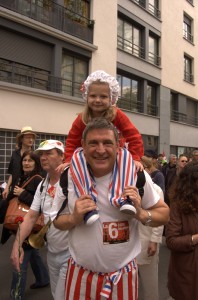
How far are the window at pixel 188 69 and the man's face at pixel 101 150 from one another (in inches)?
952

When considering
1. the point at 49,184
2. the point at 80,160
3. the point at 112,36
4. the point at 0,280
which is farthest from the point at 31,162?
the point at 112,36

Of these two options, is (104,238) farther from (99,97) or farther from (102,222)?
(99,97)

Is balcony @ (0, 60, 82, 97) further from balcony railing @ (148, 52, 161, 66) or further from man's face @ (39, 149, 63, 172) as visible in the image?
man's face @ (39, 149, 63, 172)

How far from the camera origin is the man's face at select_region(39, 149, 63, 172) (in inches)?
129

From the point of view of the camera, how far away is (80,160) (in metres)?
1.97

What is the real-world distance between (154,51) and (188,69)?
5.64 metres

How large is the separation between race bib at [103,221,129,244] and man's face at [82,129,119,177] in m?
0.32

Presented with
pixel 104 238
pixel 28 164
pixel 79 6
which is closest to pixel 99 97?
A: pixel 104 238

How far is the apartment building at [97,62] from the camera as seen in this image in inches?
485

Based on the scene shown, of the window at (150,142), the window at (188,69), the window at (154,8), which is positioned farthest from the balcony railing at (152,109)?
the window at (154,8)

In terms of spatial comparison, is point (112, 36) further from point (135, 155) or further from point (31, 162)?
point (135, 155)

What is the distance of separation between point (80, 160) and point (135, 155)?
2.46 feet

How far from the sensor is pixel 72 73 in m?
14.9

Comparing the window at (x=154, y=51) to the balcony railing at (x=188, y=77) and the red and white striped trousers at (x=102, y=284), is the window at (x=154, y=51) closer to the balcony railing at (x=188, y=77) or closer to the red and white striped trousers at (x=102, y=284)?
the balcony railing at (x=188, y=77)
